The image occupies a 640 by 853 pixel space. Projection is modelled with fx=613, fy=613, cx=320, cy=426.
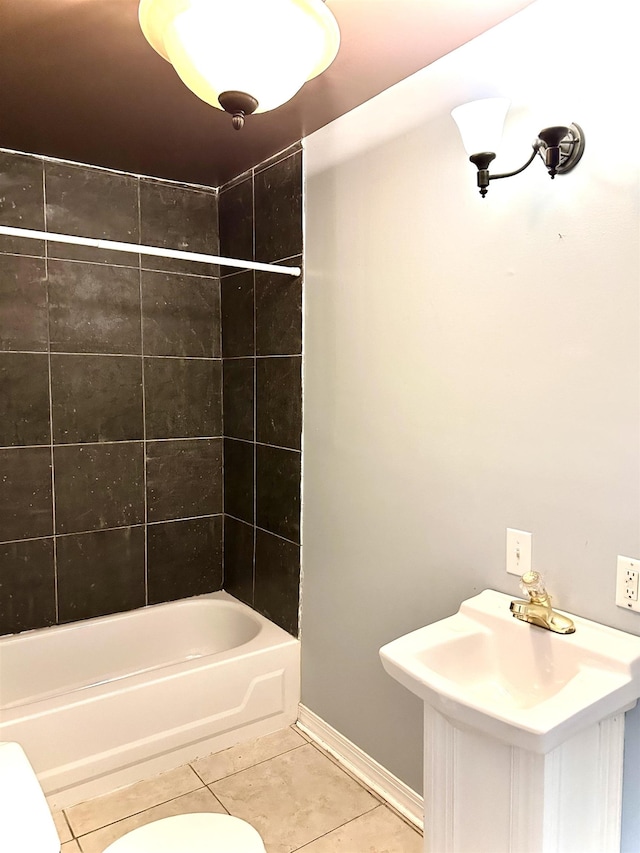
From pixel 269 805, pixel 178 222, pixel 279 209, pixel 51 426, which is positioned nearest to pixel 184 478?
pixel 51 426

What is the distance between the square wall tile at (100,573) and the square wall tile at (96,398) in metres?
0.47

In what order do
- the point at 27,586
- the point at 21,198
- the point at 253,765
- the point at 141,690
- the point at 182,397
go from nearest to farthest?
the point at 141,690, the point at 253,765, the point at 21,198, the point at 27,586, the point at 182,397

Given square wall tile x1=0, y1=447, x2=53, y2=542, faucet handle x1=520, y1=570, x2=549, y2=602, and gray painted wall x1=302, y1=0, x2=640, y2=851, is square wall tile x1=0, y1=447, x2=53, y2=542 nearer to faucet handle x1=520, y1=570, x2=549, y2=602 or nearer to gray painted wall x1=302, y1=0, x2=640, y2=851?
gray painted wall x1=302, y1=0, x2=640, y2=851

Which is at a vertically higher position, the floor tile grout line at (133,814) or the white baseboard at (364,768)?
the white baseboard at (364,768)

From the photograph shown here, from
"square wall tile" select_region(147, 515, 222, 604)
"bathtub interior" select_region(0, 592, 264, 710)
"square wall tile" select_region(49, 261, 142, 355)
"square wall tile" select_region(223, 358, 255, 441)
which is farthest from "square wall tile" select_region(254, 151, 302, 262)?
"bathtub interior" select_region(0, 592, 264, 710)

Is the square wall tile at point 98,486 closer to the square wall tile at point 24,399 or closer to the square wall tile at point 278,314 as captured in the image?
the square wall tile at point 24,399

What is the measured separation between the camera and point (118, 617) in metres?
2.87

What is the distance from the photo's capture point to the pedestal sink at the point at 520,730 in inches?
50.3

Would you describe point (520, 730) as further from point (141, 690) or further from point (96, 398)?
point (96, 398)

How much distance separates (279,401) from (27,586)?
1359mm

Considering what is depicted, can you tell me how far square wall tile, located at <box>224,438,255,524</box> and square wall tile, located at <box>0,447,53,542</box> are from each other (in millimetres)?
829

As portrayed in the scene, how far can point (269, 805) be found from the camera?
2154 mm

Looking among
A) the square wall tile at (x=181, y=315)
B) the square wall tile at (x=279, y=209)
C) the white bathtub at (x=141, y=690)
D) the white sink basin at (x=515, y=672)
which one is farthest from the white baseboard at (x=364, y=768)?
the square wall tile at (x=279, y=209)

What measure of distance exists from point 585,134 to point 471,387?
705mm
